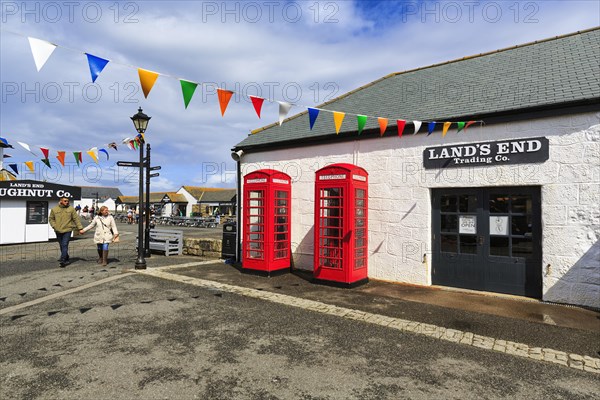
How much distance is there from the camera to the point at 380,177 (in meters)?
7.99

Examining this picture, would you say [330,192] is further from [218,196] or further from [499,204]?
[218,196]

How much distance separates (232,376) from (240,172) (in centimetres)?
786

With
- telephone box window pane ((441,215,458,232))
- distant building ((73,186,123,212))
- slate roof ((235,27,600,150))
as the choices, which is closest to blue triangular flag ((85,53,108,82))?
slate roof ((235,27,600,150))

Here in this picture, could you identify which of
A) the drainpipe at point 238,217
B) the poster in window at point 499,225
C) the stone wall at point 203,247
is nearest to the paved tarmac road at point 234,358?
the poster in window at point 499,225

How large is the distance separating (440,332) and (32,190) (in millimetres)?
18588

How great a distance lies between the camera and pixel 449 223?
23.9ft

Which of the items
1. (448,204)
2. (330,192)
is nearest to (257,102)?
(330,192)

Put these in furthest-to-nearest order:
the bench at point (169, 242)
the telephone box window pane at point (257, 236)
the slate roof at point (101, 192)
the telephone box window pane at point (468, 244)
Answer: the slate roof at point (101, 192) < the bench at point (169, 242) < the telephone box window pane at point (257, 236) < the telephone box window pane at point (468, 244)

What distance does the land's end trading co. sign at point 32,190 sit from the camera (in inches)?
600

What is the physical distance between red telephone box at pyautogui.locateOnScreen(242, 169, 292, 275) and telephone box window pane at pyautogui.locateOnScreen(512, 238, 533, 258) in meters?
5.10

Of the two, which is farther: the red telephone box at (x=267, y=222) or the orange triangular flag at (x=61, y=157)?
the orange triangular flag at (x=61, y=157)

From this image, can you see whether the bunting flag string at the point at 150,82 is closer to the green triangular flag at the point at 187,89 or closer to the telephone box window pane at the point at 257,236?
the green triangular flag at the point at 187,89

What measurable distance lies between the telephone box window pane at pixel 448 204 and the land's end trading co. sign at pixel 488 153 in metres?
0.71

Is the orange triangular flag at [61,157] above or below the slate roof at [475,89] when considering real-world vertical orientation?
below
